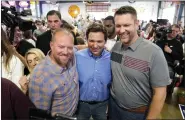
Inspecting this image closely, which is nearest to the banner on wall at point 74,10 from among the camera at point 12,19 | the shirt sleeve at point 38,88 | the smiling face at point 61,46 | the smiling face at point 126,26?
the camera at point 12,19

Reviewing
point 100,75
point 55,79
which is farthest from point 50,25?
point 55,79

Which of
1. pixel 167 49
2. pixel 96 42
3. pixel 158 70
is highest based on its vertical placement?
pixel 96 42

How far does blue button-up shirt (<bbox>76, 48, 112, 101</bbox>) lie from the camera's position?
4.93ft

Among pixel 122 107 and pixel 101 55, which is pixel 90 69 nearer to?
pixel 101 55

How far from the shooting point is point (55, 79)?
47.2 inches

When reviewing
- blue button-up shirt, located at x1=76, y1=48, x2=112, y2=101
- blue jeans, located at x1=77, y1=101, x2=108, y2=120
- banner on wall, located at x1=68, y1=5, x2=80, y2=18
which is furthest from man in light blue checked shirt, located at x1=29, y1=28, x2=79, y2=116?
banner on wall, located at x1=68, y1=5, x2=80, y2=18

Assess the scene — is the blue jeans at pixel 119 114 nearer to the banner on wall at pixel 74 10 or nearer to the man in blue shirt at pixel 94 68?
the man in blue shirt at pixel 94 68

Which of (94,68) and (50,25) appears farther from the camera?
(50,25)

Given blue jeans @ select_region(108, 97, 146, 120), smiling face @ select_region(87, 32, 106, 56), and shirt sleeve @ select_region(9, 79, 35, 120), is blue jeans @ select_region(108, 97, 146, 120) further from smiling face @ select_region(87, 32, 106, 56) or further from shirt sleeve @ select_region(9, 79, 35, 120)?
shirt sleeve @ select_region(9, 79, 35, 120)

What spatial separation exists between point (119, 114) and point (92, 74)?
409 millimetres

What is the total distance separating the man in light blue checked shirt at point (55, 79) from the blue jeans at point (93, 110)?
12.7 inches

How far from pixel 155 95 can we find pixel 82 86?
0.56 meters

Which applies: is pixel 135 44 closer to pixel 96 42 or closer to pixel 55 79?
pixel 96 42

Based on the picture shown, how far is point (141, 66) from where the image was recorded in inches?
51.7
